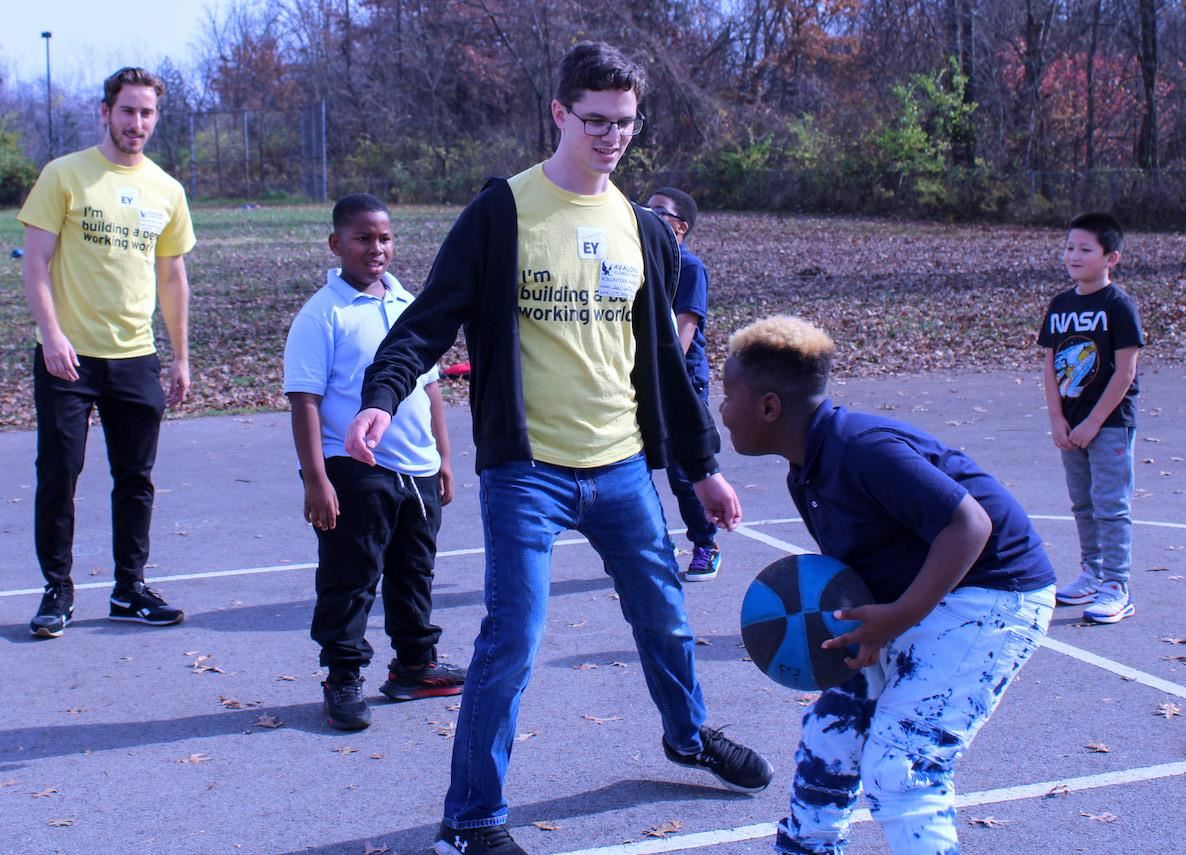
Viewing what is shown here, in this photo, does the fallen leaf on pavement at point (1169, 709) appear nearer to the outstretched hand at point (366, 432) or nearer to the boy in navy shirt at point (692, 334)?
the boy in navy shirt at point (692, 334)

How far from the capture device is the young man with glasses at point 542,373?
366 centimetres

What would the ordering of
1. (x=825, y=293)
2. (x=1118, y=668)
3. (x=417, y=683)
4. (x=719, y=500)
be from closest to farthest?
(x=719, y=500), (x=417, y=683), (x=1118, y=668), (x=825, y=293)

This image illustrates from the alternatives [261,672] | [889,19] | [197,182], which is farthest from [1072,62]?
[261,672]

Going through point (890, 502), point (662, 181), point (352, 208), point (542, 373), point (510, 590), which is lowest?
point (510, 590)

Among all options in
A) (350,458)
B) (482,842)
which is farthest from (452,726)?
(482,842)

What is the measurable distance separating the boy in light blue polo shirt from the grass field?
28.9 ft

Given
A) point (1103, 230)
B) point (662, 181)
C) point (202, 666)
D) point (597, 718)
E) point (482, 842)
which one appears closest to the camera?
point (482, 842)

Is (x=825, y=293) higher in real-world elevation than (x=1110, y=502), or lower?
higher

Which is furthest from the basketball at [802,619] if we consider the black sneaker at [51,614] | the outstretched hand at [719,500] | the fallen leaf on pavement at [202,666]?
the black sneaker at [51,614]

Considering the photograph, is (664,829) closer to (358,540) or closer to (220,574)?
(358,540)

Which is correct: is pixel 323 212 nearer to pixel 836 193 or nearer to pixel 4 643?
pixel 836 193

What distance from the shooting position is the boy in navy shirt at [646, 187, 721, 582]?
656 cm

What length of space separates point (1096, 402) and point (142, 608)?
14.9ft

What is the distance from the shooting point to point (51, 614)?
19.7 ft
